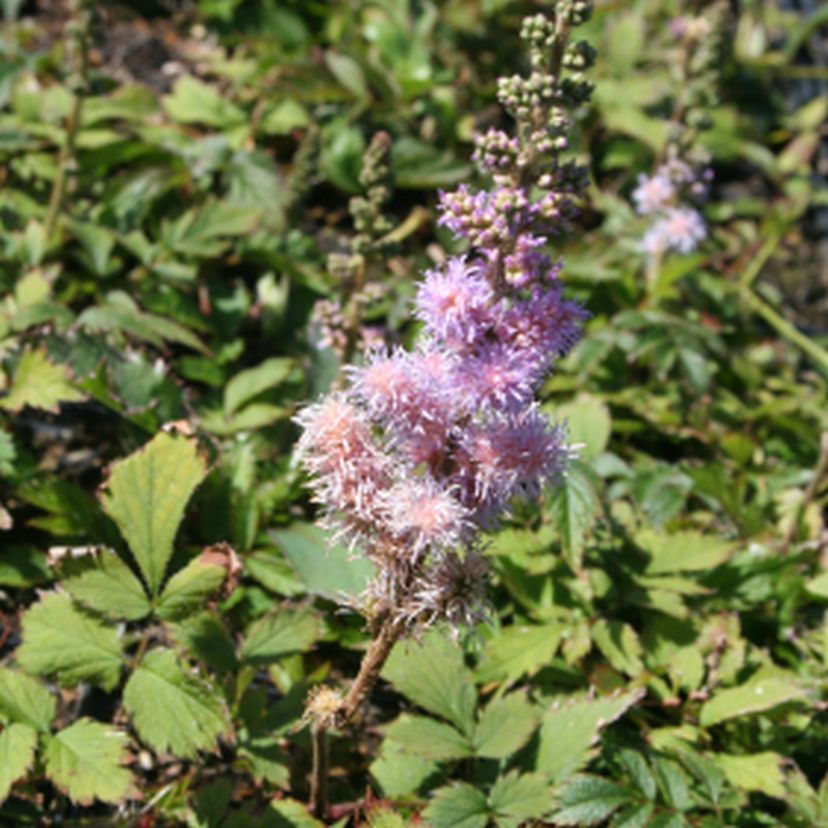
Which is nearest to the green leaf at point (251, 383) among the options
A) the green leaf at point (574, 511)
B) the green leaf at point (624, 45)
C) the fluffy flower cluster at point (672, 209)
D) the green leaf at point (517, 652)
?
the green leaf at point (574, 511)

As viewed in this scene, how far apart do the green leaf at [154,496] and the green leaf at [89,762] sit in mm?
371

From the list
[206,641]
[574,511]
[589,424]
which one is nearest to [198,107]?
[589,424]

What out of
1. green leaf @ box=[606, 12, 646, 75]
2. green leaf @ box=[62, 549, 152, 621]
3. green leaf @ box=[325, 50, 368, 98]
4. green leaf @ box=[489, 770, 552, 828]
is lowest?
green leaf @ box=[489, 770, 552, 828]

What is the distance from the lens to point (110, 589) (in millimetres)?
2592

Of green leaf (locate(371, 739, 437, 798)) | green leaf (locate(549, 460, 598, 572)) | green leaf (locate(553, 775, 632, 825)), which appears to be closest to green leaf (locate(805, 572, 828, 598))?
green leaf (locate(549, 460, 598, 572))

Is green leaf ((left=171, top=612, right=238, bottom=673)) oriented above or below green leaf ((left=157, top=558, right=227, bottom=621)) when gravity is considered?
below

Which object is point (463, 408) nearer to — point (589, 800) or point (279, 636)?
point (279, 636)

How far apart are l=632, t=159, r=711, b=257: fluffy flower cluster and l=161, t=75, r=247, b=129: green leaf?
1.97m

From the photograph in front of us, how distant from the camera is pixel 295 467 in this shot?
132 inches

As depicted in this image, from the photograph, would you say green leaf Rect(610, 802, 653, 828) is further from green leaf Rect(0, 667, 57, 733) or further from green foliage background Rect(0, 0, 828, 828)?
green leaf Rect(0, 667, 57, 733)

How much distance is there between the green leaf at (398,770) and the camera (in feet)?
8.89

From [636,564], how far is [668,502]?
0.32m

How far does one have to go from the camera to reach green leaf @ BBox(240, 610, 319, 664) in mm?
2734

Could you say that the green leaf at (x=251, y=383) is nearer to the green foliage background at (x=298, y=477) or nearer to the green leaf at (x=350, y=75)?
the green foliage background at (x=298, y=477)
